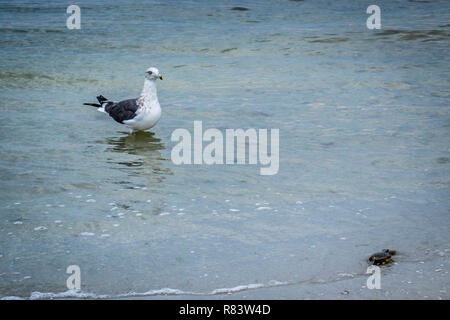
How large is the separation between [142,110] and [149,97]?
268mm

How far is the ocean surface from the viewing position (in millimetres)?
4086

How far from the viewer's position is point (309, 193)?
558cm

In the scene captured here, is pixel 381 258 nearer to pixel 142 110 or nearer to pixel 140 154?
pixel 140 154

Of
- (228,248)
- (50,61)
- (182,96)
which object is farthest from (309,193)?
(50,61)
